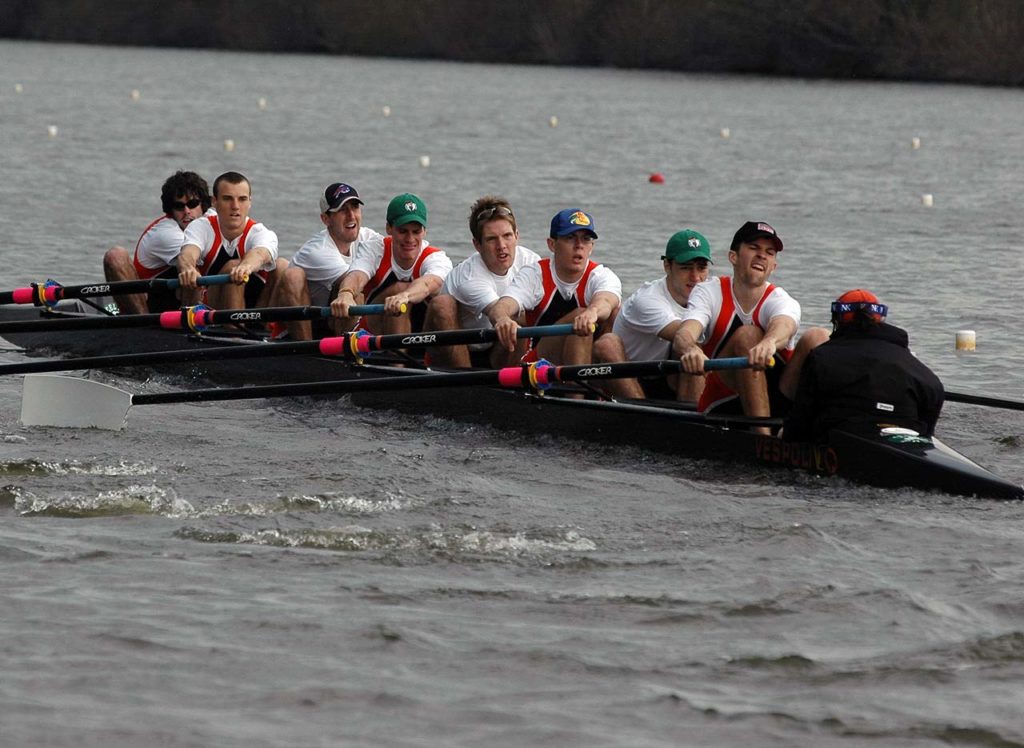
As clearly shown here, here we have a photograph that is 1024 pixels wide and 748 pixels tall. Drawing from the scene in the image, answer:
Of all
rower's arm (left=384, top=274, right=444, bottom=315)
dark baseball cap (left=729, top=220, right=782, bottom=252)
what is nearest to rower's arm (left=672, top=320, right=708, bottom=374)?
dark baseball cap (left=729, top=220, right=782, bottom=252)

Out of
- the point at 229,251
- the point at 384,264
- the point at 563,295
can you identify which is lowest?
the point at 563,295

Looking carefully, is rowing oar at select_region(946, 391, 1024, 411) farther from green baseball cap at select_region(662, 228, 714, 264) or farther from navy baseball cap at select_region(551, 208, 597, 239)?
navy baseball cap at select_region(551, 208, 597, 239)

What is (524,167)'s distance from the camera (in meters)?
28.4

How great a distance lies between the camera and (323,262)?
1091 centimetres

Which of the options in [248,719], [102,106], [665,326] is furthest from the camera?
[102,106]

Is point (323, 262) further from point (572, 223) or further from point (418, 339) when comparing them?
point (572, 223)

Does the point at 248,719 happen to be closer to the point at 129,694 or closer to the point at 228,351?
the point at 129,694

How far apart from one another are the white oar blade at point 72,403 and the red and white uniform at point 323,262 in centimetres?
184

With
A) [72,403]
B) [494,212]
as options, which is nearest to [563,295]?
[494,212]

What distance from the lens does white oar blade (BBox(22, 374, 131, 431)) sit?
31.3 ft

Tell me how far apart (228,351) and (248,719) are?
14.9 feet

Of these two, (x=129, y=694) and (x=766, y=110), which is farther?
(x=766, y=110)

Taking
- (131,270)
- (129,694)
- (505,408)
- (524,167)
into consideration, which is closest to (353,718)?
(129,694)

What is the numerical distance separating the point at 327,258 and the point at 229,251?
35.1 inches
